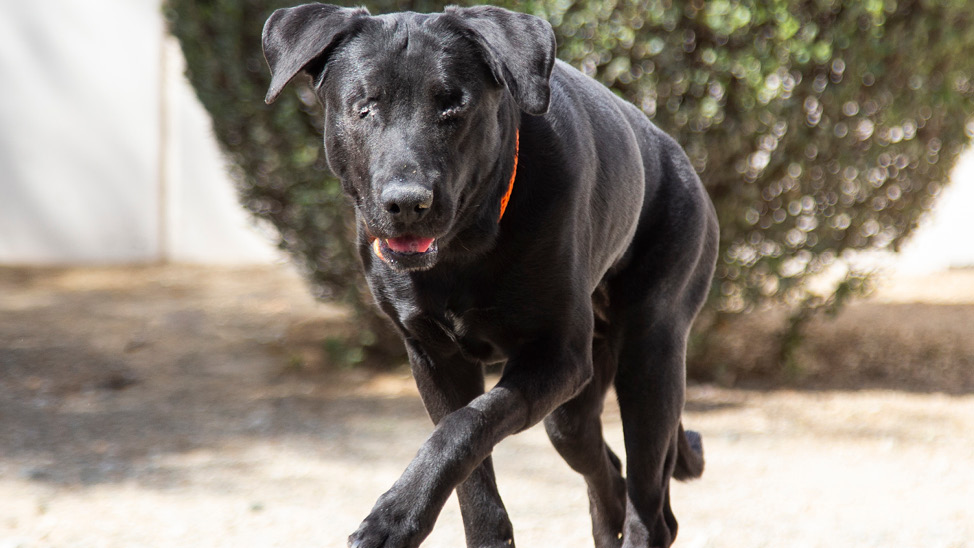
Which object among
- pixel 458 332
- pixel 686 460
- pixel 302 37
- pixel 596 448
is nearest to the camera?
pixel 302 37

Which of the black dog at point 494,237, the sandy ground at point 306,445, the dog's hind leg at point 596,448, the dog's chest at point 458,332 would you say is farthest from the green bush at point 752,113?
the dog's chest at point 458,332

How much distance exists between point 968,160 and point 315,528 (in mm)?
7131

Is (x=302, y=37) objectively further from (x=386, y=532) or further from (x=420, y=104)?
(x=386, y=532)

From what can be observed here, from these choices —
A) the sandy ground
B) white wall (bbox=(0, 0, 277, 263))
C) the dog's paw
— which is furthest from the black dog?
white wall (bbox=(0, 0, 277, 263))

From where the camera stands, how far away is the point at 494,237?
110 inches

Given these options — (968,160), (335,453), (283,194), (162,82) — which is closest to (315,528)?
(335,453)

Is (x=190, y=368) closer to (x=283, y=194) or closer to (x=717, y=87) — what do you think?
(x=283, y=194)

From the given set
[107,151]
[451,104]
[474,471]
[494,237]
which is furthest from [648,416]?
[107,151]

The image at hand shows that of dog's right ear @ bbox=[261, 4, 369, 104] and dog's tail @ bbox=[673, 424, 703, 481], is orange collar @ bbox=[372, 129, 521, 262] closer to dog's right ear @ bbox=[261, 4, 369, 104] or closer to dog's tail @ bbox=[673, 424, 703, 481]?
dog's right ear @ bbox=[261, 4, 369, 104]

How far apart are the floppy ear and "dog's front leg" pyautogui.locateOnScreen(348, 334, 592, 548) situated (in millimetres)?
652

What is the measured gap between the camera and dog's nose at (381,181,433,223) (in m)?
2.43

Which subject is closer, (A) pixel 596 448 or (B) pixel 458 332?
(B) pixel 458 332

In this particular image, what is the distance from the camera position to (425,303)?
2855mm

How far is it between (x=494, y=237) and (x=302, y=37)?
714 millimetres
